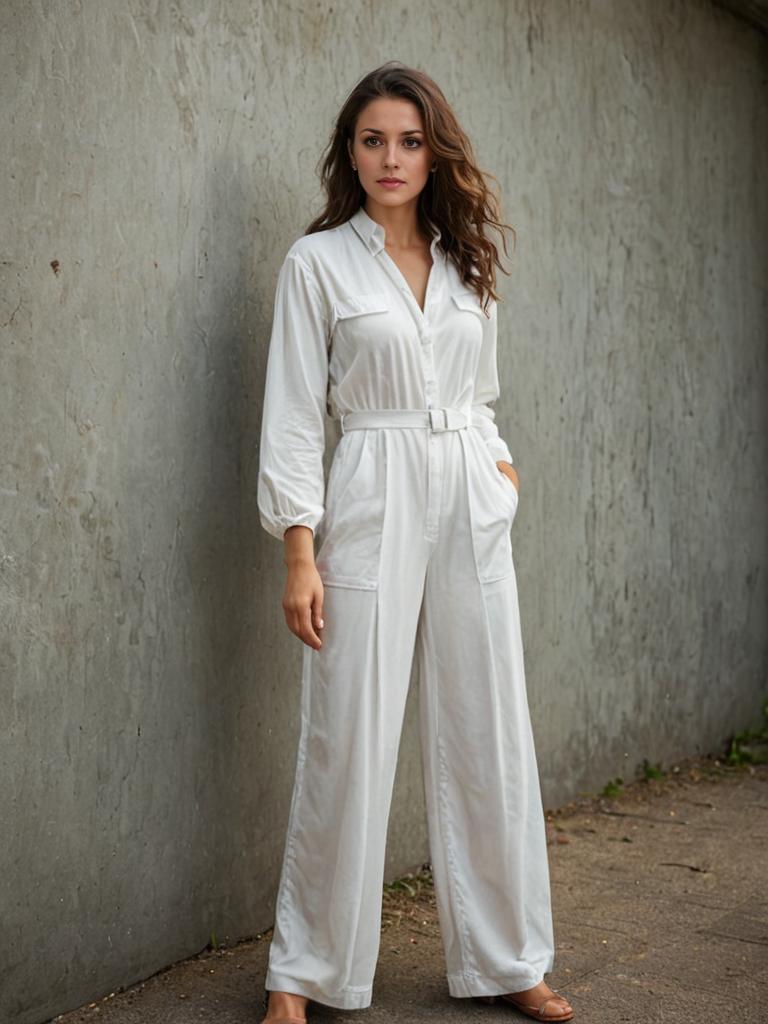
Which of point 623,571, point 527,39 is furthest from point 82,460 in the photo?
point 623,571

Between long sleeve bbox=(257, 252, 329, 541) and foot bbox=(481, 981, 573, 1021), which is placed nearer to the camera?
long sleeve bbox=(257, 252, 329, 541)

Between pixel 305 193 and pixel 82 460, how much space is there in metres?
0.98

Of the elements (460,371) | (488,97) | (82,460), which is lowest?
(82,460)

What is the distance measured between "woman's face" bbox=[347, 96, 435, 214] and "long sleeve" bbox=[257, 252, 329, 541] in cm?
24

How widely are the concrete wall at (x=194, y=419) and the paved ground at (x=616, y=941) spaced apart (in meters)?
0.12

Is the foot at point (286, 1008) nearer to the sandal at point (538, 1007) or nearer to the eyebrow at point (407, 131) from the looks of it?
the sandal at point (538, 1007)

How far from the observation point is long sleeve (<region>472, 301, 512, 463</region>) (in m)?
3.18

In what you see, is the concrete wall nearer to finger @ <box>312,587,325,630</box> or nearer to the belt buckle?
finger @ <box>312,587,325,630</box>

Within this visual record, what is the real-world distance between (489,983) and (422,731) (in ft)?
1.81

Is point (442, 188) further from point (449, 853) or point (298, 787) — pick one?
point (449, 853)

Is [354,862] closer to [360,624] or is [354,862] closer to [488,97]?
[360,624]

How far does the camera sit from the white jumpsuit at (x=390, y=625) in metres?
2.91

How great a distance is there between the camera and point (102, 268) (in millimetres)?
2908

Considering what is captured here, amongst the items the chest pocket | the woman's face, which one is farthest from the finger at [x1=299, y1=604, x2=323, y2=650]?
the woman's face
